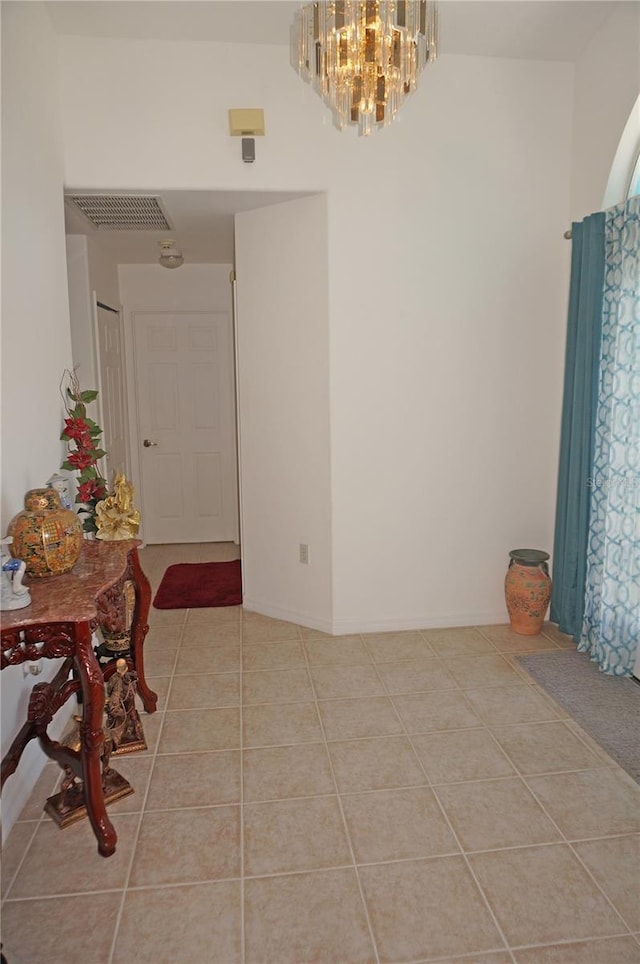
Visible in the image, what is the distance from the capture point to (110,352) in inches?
208

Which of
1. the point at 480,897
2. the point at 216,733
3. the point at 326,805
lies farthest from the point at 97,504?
the point at 480,897

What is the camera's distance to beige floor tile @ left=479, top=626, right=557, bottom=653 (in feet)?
12.0

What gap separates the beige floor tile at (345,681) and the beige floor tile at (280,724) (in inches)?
6.1

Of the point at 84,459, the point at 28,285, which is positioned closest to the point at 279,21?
the point at 28,285

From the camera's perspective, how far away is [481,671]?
134 inches

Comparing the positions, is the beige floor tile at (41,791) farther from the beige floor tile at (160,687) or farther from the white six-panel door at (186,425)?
the white six-panel door at (186,425)

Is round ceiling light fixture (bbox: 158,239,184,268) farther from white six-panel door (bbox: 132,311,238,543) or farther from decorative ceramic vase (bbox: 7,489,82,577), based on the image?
decorative ceramic vase (bbox: 7,489,82,577)

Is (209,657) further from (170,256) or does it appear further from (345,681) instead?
(170,256)

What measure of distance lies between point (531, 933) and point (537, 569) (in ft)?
7.06

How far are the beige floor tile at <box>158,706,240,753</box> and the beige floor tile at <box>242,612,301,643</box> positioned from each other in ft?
2.62

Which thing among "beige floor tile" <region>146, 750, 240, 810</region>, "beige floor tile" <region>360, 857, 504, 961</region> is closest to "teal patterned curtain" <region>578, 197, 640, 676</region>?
"beige floor tile" <region>360, 857, 504, 961</region>

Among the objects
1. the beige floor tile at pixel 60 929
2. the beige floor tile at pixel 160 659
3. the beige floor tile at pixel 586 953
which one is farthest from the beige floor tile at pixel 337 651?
the beige floor tile at pixel 586 953

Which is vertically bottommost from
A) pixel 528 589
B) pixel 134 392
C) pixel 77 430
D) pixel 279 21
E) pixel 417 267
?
pixel 528 589

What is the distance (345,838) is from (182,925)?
1.89 ft
